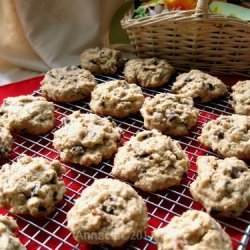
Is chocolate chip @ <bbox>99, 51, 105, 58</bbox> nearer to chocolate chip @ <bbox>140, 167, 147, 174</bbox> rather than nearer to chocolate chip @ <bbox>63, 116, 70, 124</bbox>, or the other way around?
chocolate chip @ <bbox>63, 116, 70, 124</bbox>

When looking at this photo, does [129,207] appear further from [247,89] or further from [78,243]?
[247,89]

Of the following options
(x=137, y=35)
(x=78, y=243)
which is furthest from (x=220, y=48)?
(x=78, y=243)

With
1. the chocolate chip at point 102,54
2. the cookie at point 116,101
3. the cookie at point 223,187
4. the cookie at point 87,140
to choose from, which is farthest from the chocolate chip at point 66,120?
the cookie at point 223,187

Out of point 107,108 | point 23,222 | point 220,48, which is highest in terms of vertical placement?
point 220,48

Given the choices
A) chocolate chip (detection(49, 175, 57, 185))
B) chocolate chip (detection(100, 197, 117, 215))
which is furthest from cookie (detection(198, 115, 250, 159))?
chocolate chip (detection(49, 175, 57, 185))

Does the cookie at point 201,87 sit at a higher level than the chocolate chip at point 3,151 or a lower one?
higher

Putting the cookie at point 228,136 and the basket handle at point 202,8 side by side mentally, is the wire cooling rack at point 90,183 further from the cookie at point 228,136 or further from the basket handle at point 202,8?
the basket handle at point 202,8
